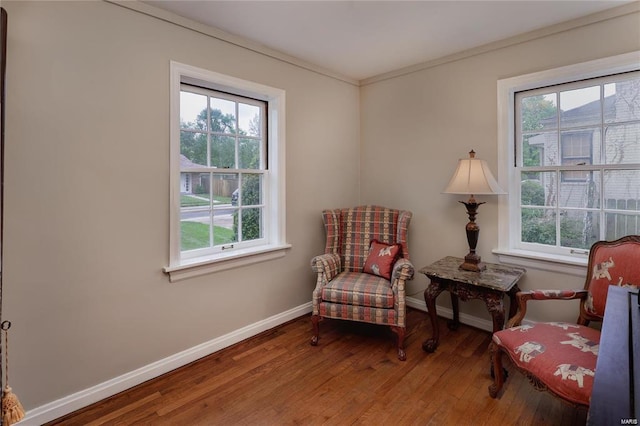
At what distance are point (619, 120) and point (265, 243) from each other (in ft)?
9.50

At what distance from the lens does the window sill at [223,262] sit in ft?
7.60

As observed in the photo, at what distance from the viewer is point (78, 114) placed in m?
1.89

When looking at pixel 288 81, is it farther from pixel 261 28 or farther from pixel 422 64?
pixel 422 64

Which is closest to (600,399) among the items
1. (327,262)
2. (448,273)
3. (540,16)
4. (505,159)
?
(448,273)

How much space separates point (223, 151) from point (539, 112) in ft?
8.60

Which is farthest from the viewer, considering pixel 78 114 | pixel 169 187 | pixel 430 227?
pixel 430 227

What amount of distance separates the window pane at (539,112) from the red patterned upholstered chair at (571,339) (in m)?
1.09

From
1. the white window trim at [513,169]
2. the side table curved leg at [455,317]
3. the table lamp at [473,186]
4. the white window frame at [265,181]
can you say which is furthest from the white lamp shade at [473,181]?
the white window frame at [265,181]

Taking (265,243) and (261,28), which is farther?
Result: (265,243)

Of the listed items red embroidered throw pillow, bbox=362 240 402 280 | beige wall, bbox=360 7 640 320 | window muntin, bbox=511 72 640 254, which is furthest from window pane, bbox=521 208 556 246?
red embroidered throw pillow, bbox=362 240 402 280

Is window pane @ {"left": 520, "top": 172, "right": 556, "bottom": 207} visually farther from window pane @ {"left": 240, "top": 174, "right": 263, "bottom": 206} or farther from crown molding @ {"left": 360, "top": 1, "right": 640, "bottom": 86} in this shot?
window pane @ {"left": 240, "top": 174, "right": 263, "bottom": 206}

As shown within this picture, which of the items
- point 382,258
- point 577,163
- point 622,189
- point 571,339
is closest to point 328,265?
point 382,258

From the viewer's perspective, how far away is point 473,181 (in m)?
2.49

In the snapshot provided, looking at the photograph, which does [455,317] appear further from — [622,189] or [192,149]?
[192,149]
